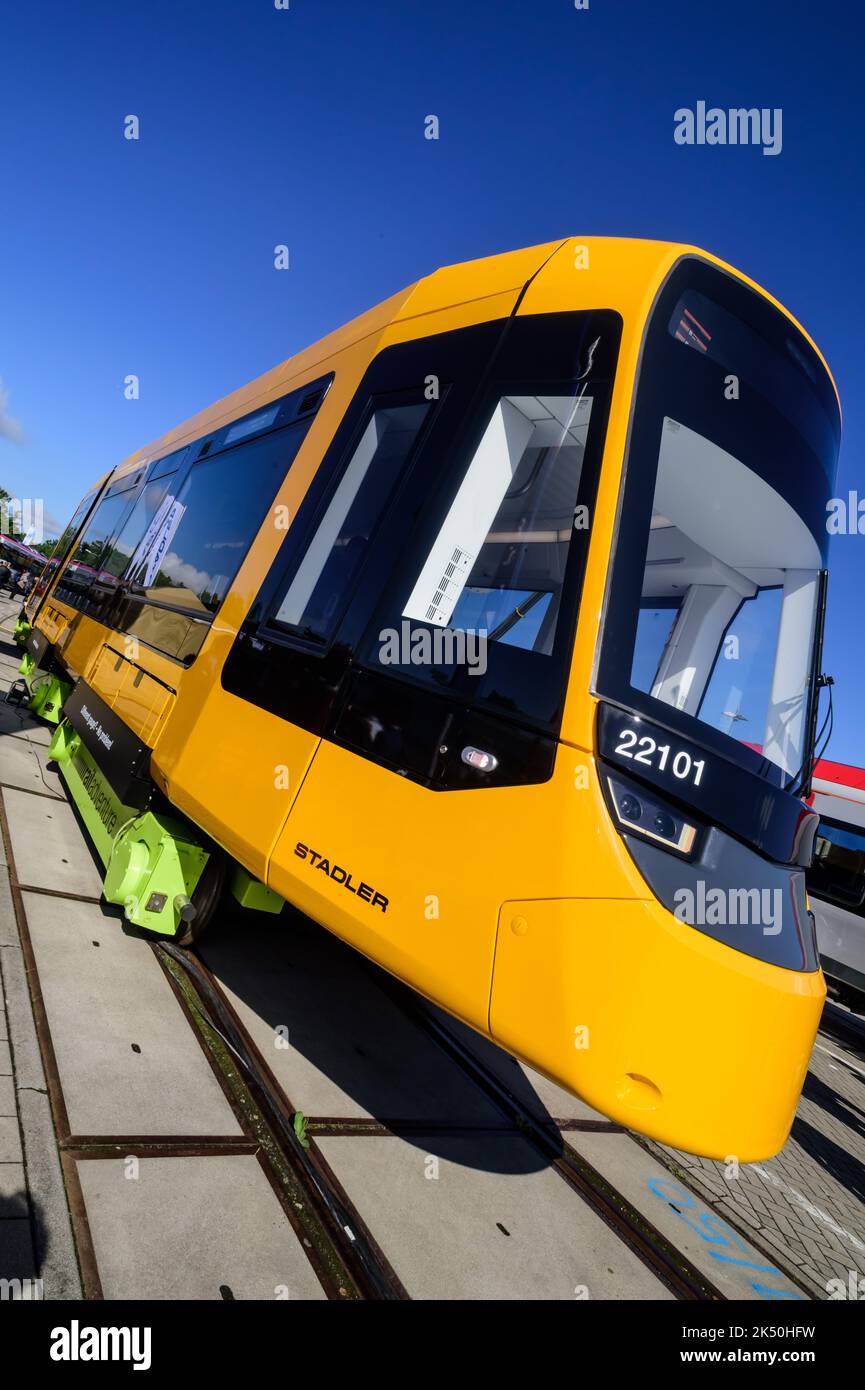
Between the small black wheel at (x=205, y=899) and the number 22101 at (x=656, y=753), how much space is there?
92.0 inches

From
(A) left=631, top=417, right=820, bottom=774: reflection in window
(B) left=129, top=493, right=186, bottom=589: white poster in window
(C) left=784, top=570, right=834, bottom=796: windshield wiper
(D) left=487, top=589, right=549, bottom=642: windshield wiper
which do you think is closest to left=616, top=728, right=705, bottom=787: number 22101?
(A) left=631, top=417, right=820, bottom=774: reflection in window

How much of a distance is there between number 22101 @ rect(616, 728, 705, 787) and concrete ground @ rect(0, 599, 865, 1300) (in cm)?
163

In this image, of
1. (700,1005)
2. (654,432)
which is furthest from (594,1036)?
(654,432)

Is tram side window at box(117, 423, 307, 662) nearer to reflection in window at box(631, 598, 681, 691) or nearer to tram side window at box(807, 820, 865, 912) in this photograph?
reflection in window at box(631, 598, 681, 691)

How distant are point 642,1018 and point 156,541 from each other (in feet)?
16.3

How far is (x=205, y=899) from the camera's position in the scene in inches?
145

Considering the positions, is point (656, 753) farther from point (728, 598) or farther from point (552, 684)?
point (728, 598)

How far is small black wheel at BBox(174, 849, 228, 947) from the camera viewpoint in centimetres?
366

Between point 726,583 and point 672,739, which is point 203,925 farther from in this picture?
point 726,583

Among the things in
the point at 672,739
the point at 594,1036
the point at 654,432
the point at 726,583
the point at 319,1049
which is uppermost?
the point at 654,432

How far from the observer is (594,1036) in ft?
6.09
